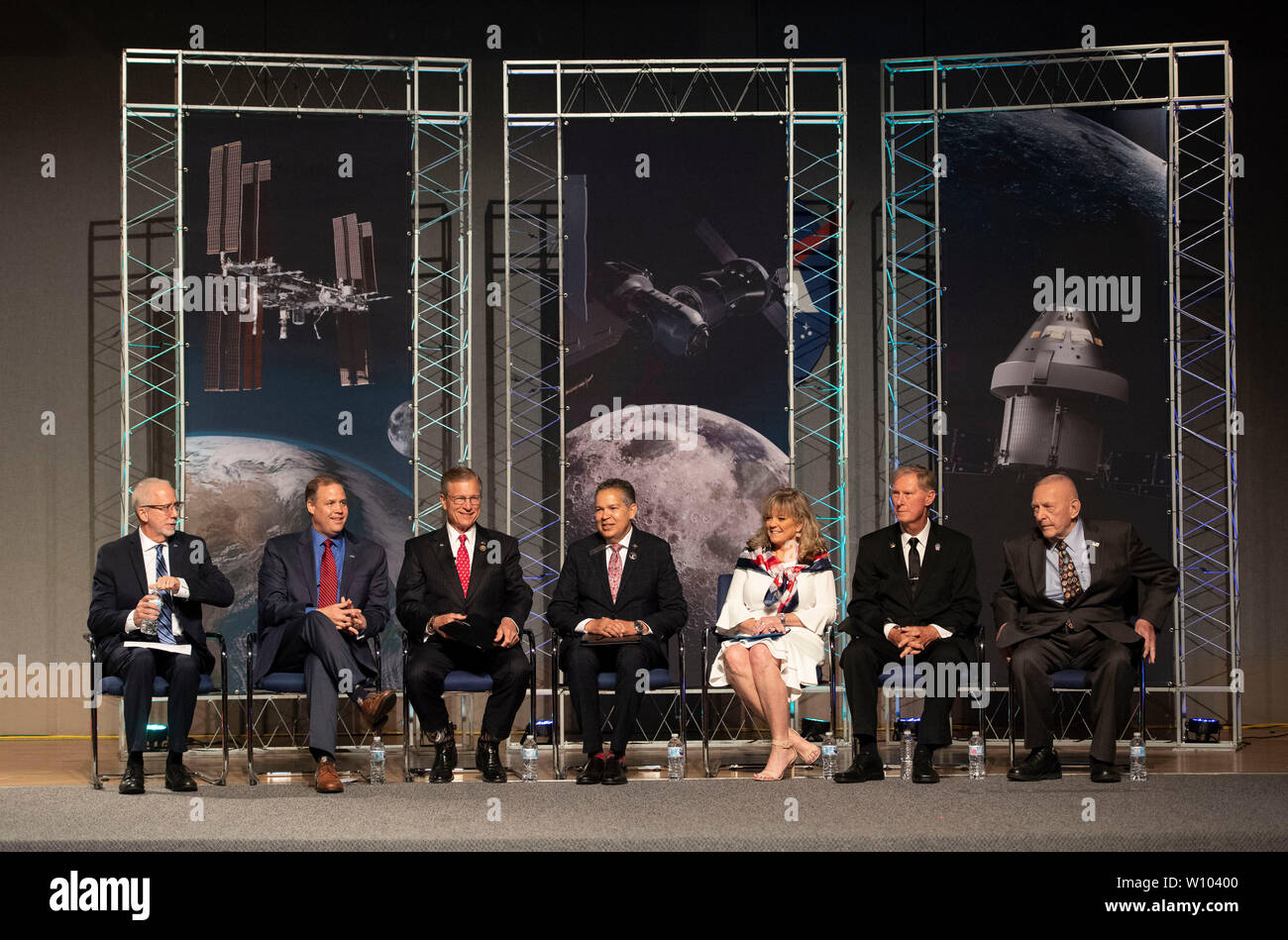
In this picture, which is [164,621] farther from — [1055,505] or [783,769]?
[1055,505]

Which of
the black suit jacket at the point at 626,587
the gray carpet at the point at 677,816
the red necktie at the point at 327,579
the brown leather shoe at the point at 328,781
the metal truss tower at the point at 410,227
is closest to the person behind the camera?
the gray carpet at the point at 677,816

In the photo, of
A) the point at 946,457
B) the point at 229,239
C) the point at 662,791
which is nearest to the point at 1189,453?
the point at 946,457

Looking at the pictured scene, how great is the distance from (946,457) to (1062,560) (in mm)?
1201

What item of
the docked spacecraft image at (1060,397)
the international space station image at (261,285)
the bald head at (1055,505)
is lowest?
the bald head at (1055,505)

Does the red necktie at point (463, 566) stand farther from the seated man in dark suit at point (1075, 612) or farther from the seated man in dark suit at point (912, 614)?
the seated man in dark suit at point (1075, 612)

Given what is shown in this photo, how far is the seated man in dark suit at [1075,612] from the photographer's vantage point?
5.00 meters

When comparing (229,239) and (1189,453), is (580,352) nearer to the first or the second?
(229,239)

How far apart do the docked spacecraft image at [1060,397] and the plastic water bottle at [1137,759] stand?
5.25 ft

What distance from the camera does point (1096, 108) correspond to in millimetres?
6340

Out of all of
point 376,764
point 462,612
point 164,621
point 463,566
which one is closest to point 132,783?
point 164,621

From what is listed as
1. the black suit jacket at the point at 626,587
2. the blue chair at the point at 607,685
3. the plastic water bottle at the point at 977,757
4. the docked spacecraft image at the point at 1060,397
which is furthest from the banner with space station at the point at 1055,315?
the blue chair at the point at 607,685

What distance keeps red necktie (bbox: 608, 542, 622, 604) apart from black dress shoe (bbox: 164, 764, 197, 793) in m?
1.78

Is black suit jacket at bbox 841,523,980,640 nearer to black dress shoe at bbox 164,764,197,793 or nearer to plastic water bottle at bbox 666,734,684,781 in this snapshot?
plastic water bottle at bbox 666,734,684,781

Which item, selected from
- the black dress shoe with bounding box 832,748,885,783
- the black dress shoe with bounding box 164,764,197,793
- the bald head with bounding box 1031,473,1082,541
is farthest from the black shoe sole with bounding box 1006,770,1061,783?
the black dress shoe with bounding box 164,764,197,793
